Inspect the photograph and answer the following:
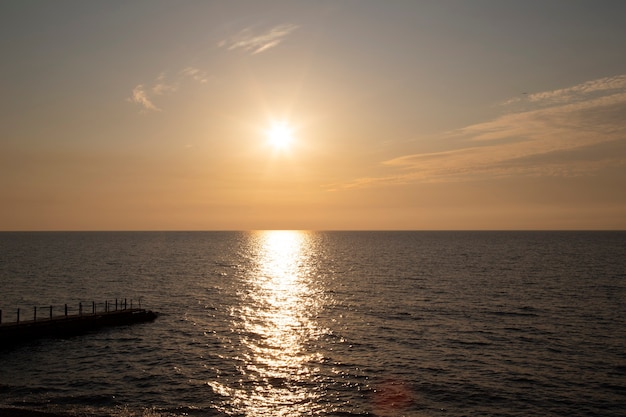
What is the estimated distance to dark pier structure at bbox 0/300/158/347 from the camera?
47.8 m

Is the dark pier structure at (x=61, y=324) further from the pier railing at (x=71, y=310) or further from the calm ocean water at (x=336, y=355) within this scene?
the calm ocean water at (x=336, y=355)

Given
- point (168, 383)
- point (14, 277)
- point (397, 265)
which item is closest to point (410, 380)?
point (168, 383)

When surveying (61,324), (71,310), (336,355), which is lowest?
(336,355)

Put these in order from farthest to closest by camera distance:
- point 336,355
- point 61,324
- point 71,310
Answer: point 71,310
point 61,324
point 336,355

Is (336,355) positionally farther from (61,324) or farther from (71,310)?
(71,310)

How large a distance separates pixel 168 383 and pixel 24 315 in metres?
35.3

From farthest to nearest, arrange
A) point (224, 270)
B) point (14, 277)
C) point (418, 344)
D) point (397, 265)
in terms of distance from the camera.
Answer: point (397, 265)
point (224, 270)
point (14, 277)
point (418, 344)

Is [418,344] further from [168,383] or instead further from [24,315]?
[24,315]

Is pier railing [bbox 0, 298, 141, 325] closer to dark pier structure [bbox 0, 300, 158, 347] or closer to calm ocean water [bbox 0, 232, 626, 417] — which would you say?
dark pier structure [bbox 0, 300, 158, 347]

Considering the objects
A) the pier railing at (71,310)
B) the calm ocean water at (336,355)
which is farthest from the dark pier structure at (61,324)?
the calm ocean water at (336,355)

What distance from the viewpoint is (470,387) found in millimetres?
35906

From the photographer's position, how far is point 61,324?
173ft

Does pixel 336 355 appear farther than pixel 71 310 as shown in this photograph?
No

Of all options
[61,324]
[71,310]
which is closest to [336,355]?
[61,324]
